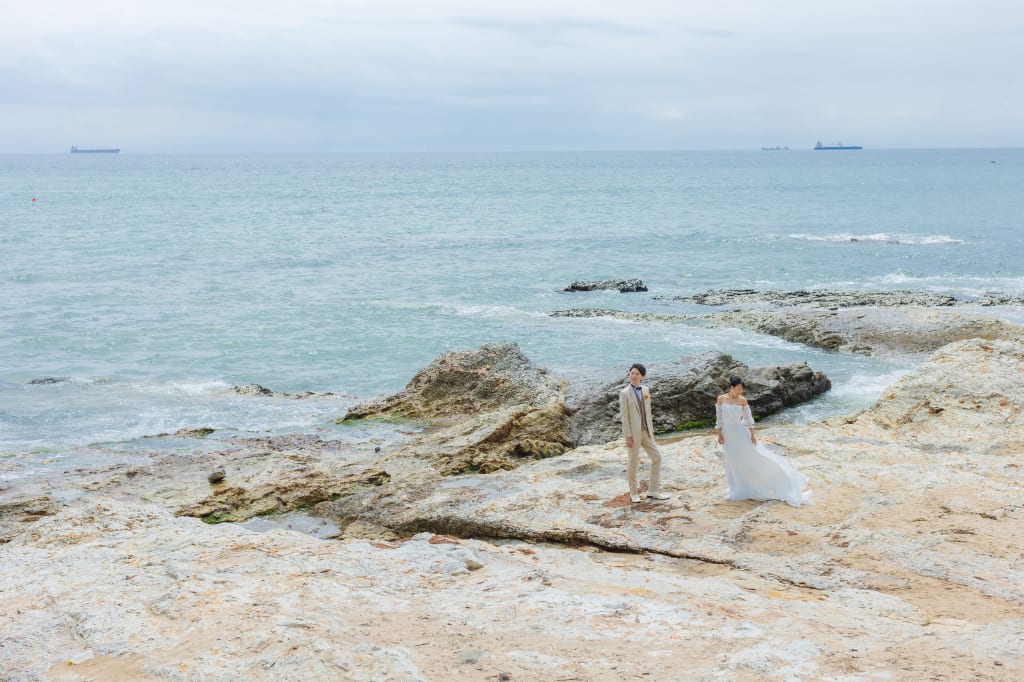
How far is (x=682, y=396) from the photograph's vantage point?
54.9 ft

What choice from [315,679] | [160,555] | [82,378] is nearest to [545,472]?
[160,555]

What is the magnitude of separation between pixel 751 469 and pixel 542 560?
3.07m

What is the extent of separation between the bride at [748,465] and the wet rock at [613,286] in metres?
25.8

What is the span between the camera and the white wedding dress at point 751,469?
10328 millimetres

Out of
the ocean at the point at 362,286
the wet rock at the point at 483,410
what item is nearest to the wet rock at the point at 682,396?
the wet rock at the point at 483,410

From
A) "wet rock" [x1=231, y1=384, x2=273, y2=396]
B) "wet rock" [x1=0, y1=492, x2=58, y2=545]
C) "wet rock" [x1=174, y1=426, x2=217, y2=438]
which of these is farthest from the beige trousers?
"wet rock" [x1=231, y1=384, x2=273, y2=396]

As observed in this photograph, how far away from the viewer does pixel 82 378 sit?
23.8 meters

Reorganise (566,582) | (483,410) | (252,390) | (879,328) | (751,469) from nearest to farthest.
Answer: (566,582) → (751,469) → (483,410) → (252,390) → (879,328)

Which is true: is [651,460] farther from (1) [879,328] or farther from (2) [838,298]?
(2) [838,298]

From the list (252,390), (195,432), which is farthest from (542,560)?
(252,390)

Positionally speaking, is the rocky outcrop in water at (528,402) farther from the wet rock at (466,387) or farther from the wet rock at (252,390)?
the wet rock at (252,390)

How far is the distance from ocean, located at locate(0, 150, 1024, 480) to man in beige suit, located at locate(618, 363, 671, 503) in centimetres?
783

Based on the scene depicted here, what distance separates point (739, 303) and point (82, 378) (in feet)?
70.8

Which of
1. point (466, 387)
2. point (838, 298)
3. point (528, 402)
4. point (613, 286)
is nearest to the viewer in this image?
point (528, 402)
